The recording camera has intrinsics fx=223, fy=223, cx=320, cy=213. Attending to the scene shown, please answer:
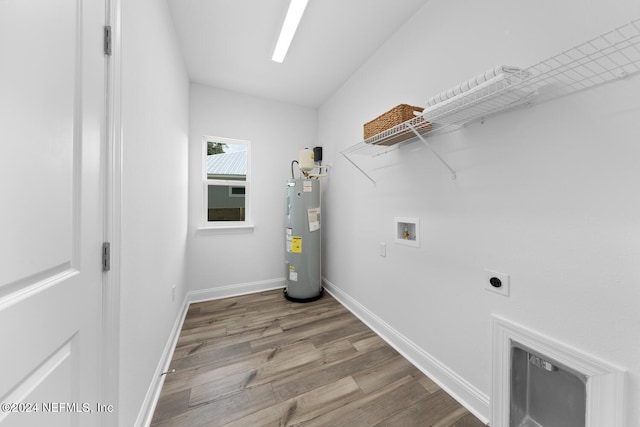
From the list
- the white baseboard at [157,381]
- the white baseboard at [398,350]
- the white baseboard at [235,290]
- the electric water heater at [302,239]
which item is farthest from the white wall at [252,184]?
the white baseboard at [157,381]

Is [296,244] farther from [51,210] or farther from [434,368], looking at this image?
[51,210]

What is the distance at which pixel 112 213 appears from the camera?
892 mm

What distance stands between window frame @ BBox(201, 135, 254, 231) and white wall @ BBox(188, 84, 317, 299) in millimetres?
45

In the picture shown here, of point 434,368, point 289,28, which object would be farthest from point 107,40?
point 434,368

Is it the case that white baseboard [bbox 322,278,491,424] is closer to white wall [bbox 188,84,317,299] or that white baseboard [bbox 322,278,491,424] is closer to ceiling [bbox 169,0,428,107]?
white wall [bbox 188,84,317,299]

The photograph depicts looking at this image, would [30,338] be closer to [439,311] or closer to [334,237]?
[439,311]

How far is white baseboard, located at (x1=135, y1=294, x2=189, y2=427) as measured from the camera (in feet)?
3.96

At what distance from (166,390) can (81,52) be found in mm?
1837

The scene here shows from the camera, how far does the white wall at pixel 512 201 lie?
0.88m

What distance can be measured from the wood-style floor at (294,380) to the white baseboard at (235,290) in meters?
0.48

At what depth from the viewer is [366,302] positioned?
2316 millimetres

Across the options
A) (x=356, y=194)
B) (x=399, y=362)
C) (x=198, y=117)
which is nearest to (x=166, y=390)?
(x=399, y=362)

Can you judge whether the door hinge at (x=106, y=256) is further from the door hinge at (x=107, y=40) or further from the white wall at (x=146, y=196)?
the door hinge at (x=107, y=40)

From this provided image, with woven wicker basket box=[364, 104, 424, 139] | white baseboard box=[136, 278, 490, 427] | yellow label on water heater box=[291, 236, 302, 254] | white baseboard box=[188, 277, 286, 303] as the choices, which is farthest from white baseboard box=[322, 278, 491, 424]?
woven wicker basket box=[364, 104, 424, 139]
